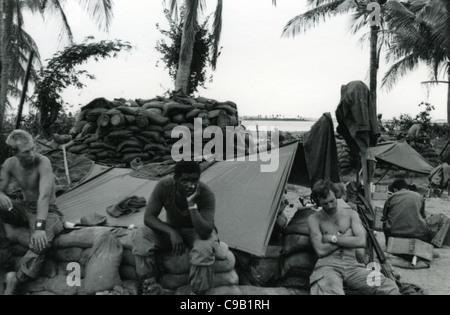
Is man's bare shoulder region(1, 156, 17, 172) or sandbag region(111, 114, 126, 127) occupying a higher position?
sandbag region(111, 114, 126, 127)

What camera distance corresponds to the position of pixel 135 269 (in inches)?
159

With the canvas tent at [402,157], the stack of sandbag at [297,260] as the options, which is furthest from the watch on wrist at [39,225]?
the canvas tent at [402,157]

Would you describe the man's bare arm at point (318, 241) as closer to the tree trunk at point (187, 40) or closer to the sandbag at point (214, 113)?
the sandbag at point (214, 113)

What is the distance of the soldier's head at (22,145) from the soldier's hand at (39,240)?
657 millimetres

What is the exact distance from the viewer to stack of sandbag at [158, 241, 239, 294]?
3928 mm

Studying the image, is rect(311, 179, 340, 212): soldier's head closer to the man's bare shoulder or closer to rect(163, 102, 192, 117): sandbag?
the man's bare shoulder

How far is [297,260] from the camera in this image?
439cm

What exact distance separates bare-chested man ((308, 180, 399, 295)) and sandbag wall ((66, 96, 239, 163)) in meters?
4.84

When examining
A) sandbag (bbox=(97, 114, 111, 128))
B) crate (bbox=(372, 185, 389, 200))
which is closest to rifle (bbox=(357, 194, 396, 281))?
sandbag (bbox=(97, 114, 111, 128))

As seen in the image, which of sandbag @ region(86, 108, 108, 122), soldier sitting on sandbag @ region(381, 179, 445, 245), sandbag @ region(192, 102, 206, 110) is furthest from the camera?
sandbag @ region(192, 102, 206, 110)

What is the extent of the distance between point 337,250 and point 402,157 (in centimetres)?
867

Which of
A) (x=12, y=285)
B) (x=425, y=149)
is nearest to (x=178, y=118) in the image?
(x=12, y=285)

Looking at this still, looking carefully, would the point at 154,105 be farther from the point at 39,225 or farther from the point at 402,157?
the point at 402,157
